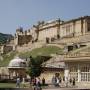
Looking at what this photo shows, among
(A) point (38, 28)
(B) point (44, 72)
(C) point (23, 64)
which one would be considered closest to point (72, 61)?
(B) point (44, 72)

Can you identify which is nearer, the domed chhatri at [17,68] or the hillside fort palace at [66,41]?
the hillside fort palace at [66,41]

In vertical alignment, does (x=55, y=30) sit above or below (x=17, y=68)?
above

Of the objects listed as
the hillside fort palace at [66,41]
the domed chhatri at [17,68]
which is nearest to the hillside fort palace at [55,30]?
Answer: the hillside fort palace at [66,41]

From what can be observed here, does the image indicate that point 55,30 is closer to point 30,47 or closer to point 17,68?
point 30,47

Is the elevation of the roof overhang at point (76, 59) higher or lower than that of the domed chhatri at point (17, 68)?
higher

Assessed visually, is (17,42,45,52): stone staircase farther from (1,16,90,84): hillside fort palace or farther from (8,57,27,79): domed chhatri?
(8,57,27,79): domed chhatri

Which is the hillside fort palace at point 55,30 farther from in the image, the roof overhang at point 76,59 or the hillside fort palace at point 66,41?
the roof overhang at point 76,59

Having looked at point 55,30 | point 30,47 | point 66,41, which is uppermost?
point 55,30

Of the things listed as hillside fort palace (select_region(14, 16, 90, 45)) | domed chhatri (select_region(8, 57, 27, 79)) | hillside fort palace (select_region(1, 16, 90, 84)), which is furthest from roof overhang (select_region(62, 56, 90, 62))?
hillside fort palace (select_region(14, 16, 90, 45))

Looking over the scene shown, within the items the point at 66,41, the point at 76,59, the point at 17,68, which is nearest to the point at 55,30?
the point at 66,41

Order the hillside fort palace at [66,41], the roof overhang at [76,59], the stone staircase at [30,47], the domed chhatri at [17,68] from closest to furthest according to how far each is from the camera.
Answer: the roof overhang at [76,59] → the hillside fort palace at [66,41] → the domed chhatri at [17,68] → the stone staircase at [30,47]

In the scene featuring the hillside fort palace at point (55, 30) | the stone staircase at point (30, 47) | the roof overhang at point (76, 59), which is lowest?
the roof overhang at point (76, 59)

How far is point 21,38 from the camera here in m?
142

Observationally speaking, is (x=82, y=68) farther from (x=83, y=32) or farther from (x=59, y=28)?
(x=59, y=28)
